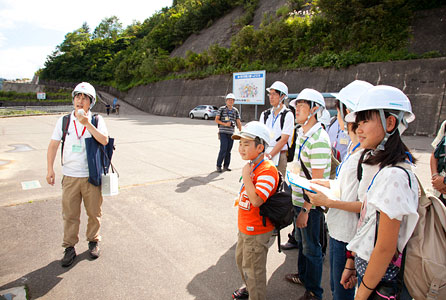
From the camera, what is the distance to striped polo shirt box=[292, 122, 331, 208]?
103 inches

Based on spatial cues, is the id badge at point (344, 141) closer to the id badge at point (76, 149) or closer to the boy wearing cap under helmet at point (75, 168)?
the boy wearing cap under helmet at point (75, 168)

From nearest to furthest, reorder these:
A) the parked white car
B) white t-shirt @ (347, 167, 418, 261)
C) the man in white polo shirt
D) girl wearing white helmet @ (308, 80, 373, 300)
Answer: white t-shirt @ (347, 167, 418, 261)
girl wearing white helmet @ (308, 80, 373, 300)
the man in white polo shirt
the parked white car

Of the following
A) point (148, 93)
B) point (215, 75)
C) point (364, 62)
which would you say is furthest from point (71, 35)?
point (364, 62)

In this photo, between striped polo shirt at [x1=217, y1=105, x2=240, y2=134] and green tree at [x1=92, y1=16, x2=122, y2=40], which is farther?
green tree at [x1=92, y1=16, x2=122, y2=40]

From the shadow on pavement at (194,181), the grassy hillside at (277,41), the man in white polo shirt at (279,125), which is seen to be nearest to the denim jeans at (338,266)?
the man in white polo shirt at (279,125)

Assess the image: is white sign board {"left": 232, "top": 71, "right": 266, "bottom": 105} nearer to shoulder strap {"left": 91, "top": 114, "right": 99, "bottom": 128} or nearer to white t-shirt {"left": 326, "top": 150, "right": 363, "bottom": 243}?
shoulder strap {"left": 91, "top": 114, "right": 99, "bottom": 128}

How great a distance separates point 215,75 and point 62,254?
93.8 ft

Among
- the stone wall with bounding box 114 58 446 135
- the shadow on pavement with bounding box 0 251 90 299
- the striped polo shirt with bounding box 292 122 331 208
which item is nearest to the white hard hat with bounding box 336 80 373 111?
the striped polo shirt with bounding box 292 122 331 208

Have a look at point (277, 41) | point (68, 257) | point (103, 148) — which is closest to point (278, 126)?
point (103, 148)

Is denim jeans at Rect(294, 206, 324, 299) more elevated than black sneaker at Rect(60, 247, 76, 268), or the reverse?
denim jeans at Rect(294, 206, 324, 299)

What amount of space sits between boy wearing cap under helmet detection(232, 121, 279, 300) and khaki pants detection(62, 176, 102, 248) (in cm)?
200

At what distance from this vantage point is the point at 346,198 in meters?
1.87

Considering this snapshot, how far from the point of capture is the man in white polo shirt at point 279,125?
4.17 metres

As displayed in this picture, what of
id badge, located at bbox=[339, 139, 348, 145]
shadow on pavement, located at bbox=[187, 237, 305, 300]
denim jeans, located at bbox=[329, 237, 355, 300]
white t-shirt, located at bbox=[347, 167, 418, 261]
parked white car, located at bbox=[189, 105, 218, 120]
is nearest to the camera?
white t-shirt, located at bbox=[347, 167, 418, 261]
